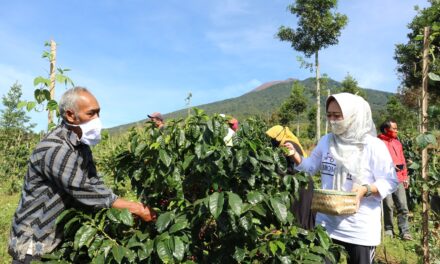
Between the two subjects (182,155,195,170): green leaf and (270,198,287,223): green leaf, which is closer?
(270,198,287,223): green leaf

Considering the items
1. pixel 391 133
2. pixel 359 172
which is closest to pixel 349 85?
pixel 391 133

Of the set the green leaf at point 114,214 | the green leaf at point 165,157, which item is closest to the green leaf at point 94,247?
the green leaf at point 114,214

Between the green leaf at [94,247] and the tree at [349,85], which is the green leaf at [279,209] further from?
the tree at [349,85]

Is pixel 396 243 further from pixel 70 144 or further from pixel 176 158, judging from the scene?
pixel 70 144

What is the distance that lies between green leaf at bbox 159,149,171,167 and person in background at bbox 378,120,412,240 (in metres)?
4.43

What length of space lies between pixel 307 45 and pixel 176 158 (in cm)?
1463

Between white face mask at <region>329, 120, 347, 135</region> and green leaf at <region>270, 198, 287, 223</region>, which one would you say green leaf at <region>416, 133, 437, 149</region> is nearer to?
white face mask at <region>329, 120, 347, 135</region>

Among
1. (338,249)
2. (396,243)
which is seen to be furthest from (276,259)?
(396,243)

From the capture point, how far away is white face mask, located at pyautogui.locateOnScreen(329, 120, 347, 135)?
8.03 feet

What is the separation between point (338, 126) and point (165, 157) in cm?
119

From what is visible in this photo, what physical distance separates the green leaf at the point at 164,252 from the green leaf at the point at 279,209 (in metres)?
0.50

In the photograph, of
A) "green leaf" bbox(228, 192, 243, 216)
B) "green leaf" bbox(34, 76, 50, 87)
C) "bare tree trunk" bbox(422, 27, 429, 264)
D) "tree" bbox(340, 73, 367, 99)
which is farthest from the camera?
"tree" bbox(340, 73, 367, 99)

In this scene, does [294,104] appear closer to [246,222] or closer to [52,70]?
[52,70]

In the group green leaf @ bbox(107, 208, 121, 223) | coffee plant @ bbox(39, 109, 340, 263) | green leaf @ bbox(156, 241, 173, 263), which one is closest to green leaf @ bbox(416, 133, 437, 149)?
coffee plant @ bbox(39, 109, 340, 263)
